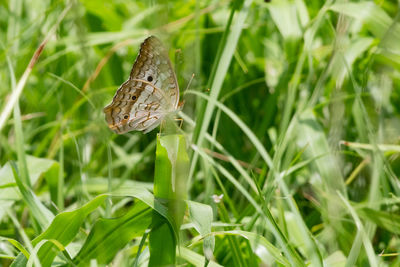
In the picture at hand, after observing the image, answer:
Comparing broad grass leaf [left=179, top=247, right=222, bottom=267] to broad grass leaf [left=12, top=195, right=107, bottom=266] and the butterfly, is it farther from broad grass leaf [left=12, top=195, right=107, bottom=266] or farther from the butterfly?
the butterfly

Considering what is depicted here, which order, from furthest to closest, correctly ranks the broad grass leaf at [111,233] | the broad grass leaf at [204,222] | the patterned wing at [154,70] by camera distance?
the patterned wing at [154,70]
the broad grass leaf at [111,233]
the broad grass leaf at [204,222]

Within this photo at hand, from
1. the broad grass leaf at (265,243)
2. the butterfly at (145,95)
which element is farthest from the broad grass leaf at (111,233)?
the butterfly at (145,95)

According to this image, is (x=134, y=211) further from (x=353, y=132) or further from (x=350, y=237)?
(x=353, y=132)

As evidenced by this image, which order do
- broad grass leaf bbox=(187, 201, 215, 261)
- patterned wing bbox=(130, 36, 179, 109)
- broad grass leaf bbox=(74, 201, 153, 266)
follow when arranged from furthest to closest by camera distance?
patterned wing bbox=(130, 36, 179, 109) < broad grass leaf bbox=(74, 201, 153, 266) < broad grass leaf bbox=(187, 201, 215, 261)

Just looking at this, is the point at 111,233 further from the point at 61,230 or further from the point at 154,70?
the point at 154,70

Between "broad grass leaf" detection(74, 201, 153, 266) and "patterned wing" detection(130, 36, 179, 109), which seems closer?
"broad grass leaf" detection(74, 201, 153, 266)

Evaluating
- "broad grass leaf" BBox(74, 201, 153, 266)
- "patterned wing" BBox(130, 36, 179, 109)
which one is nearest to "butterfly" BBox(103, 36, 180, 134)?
"patterned wing" BBox(130, 36, 179, 109)

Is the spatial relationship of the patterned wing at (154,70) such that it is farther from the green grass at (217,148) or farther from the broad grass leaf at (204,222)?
the broad grass leaf at (204,222)
